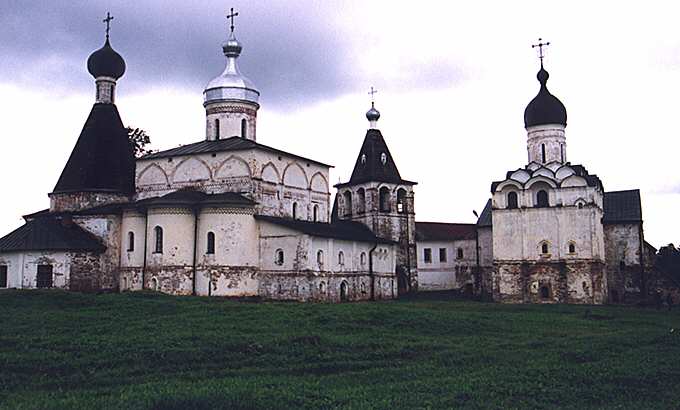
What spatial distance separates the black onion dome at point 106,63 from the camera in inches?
1282

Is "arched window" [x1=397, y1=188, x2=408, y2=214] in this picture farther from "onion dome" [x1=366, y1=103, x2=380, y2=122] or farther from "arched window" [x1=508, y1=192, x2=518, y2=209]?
"arched window" [x1=508, y1=192, x2=518, y2=209]

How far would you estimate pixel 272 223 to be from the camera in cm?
2817

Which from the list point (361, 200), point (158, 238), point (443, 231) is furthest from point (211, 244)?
point (443, 231)

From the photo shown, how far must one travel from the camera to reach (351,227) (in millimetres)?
36656

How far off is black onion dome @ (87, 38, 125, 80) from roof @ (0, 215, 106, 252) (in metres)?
7.86

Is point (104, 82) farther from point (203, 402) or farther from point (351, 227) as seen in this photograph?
point (203, 402)

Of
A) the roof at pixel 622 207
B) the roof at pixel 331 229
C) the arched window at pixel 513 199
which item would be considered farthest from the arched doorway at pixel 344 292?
the roof at pixel 622 207

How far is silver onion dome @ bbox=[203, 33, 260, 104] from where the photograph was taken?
32469 millimetres

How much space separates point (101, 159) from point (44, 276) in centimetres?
629

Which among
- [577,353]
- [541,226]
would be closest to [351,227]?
[541,226]

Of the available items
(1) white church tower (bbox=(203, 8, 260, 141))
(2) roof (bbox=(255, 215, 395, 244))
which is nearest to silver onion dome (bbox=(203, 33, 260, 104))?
(1) white church tower (bbox=(203, 8, 260, 141))

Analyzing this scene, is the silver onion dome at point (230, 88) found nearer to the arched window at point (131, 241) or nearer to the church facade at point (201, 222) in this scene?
the church facade at point (201, 222)

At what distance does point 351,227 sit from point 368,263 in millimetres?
3165

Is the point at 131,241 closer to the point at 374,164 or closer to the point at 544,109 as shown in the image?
the point at 374,164
